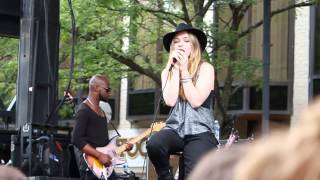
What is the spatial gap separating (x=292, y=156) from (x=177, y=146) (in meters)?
3.66

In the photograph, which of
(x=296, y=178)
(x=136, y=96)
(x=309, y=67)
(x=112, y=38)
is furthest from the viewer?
(x=136, y=96)

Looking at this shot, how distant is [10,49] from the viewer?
1542 cm

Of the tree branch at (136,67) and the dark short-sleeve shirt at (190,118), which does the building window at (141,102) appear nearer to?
the tree branch at (136,67)

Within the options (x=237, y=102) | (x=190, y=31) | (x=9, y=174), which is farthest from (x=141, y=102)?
(x=9, y=174)

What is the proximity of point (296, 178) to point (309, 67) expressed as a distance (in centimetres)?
1615

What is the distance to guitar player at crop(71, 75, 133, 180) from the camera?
257 inches

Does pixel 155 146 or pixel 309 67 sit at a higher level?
pixel 309 67

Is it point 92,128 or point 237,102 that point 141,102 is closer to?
point 237,102

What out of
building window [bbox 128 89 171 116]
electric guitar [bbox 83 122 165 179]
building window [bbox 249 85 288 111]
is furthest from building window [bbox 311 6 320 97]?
electric guitar [bbox 83 122 165 179]

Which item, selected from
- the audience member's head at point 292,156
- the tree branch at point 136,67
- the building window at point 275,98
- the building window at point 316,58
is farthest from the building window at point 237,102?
the audience member's head at point 292,156

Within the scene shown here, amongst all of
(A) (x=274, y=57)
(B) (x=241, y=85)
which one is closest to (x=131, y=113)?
(A) (x=274, y=57)

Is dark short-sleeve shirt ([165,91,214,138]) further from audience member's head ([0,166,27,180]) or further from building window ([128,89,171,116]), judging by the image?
building window ([128,89,171,116])

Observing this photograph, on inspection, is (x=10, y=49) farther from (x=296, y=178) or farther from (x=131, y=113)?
(x=296, y=178)

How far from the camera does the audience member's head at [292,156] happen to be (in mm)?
1118
